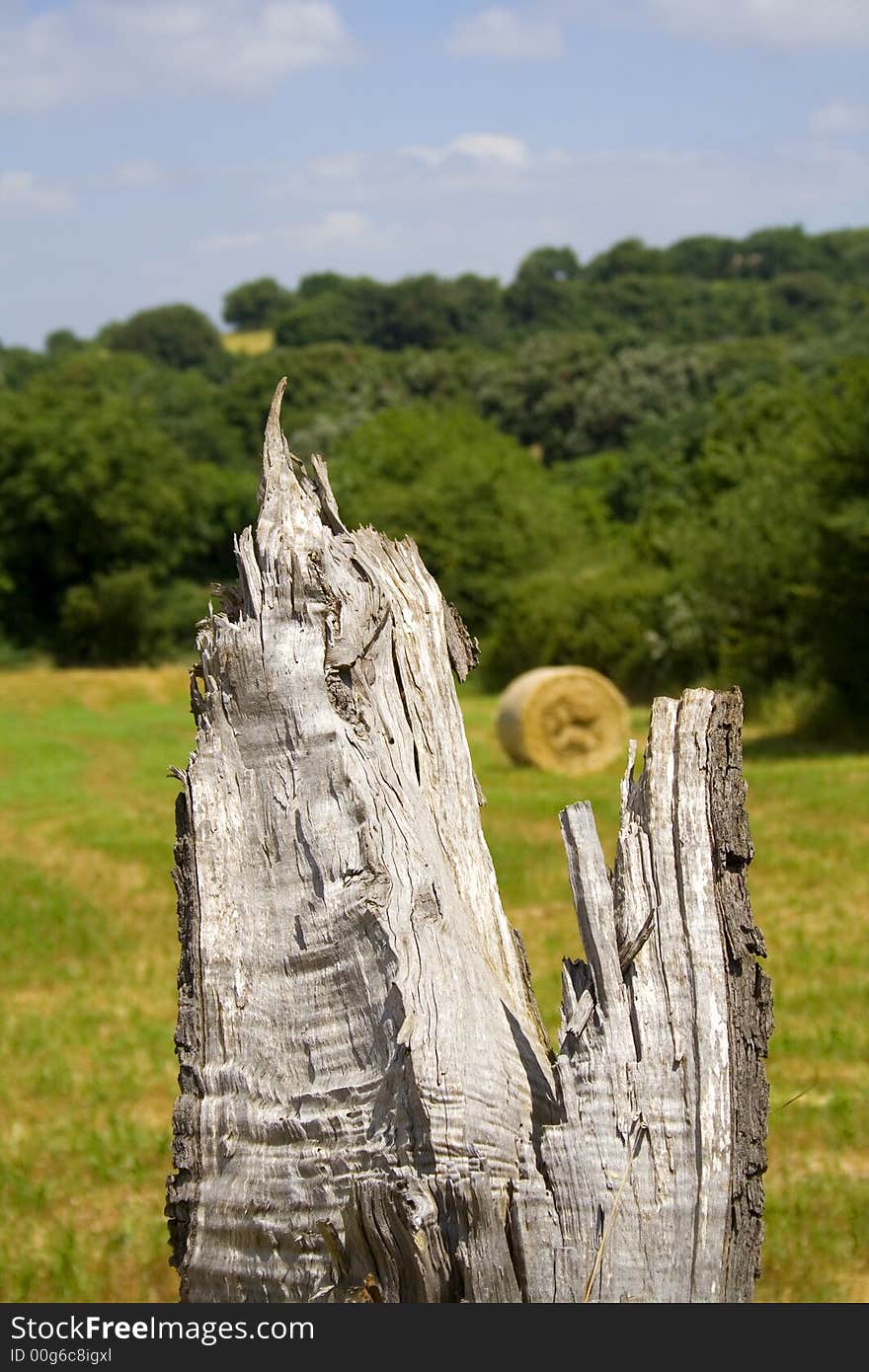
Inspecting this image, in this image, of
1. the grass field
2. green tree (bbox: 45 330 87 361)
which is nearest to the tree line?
the grass field

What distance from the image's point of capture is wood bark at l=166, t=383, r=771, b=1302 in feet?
6.44

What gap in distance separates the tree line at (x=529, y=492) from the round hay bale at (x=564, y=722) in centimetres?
392

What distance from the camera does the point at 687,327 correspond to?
8238 cm

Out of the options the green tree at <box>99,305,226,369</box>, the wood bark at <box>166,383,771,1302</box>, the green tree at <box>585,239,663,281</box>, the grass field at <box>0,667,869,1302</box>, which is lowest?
the grass field at <box>0,667,869,1302</box>

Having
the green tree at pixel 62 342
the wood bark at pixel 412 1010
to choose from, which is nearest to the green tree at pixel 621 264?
the green tree at pixel 62 342

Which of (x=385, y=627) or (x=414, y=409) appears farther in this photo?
(x=414, y=409)

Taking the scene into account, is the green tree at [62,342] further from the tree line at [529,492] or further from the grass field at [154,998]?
the grass field at [154,998]

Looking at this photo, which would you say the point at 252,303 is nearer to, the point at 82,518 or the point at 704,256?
the point at 704,256

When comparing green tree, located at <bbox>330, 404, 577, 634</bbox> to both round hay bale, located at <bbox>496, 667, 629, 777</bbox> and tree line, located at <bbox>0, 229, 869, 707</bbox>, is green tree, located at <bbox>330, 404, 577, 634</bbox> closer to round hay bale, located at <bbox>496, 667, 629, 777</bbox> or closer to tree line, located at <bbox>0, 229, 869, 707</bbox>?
tree line, located at <bbox>0, 229, 869, 707</bbox>

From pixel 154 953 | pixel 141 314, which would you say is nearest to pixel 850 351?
pixel 154 953

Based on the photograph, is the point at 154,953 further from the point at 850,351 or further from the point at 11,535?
the point at 850,351

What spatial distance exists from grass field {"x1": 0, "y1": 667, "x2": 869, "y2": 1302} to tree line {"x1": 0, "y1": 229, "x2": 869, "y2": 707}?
4.54m

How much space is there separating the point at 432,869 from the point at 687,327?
84817 mm

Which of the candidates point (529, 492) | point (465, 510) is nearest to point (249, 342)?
point (529, 492)
